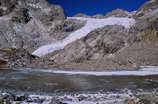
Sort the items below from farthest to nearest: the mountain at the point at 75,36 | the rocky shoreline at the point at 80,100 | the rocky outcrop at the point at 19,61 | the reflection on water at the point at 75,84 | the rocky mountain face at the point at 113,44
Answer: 1. the rocky mountain face at the point at 113,44
2. the mountain at the point at 75,36
3. the rocky outcrop at the point at 19,61
4. the reflection on water at the point at 75,84
5. the rocky shoreline at the point at 80,100

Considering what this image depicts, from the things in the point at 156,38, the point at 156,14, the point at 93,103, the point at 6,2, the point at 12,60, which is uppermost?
the point at 6,2

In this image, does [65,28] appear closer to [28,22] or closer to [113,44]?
[28,22]

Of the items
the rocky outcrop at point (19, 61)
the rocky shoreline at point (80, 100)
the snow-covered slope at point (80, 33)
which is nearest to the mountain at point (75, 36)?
the snow-covered slope at point (80, 33)

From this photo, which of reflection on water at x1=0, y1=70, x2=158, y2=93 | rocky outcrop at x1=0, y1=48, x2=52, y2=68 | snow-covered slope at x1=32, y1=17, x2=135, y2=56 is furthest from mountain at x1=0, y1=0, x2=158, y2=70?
reflection on water at x1=0, y1=70, x2=158, y2=93

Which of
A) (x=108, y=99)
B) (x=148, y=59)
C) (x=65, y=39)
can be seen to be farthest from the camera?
(x=65, y=39)

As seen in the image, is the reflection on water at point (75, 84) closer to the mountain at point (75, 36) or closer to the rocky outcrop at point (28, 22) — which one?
the mountain at point (75, 36)

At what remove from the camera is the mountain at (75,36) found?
158 ft

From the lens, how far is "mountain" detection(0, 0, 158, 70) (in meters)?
48.2

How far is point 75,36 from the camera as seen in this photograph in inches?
2458

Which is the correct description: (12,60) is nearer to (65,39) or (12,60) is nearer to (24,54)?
(24,54)

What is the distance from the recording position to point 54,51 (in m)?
58.0

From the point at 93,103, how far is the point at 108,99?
153 cm

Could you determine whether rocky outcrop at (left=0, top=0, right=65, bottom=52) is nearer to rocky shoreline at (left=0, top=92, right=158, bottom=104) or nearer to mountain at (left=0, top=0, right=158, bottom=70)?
mountain at (left=0, top=0, right=158, bottom=70)

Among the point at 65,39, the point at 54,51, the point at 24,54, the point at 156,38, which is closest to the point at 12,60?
the point at 24,54
